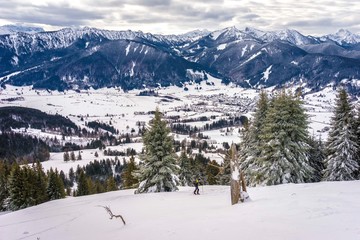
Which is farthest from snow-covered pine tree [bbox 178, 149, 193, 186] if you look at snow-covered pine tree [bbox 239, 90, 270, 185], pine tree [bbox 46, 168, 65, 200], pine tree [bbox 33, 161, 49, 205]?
pine tree [bbox 33, 161, 49, 205]

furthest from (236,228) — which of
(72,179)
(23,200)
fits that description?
(72,179)

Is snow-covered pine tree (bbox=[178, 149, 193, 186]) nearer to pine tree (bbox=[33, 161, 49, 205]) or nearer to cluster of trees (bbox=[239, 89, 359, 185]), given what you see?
cluster of trees (bbox=[239, 89, 359, 185])

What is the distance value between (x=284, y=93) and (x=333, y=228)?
957 inches

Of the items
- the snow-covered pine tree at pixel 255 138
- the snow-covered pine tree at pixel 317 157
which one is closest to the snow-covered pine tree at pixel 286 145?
the snow-covered pine tree at pixel 255 138

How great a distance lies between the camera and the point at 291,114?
34.8m

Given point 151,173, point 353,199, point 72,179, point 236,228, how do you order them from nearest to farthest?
point 236,228, point 353,199, point 151,173, point 72,179

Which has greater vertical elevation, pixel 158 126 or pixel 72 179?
pixel 158 126

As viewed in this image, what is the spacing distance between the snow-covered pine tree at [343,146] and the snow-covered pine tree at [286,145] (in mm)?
2778

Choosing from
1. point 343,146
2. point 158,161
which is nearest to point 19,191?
point 158,161

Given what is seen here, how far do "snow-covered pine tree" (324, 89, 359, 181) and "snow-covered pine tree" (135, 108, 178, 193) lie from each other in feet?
57.4

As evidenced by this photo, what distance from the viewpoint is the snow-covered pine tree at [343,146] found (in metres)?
34.4

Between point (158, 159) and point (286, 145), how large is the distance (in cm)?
1461

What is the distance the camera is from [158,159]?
1507 inches

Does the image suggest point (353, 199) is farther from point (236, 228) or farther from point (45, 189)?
point (45, 189)
